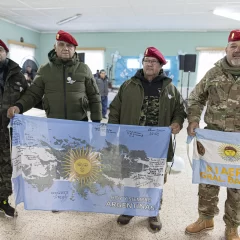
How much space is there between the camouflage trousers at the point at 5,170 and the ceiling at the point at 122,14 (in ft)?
12.0

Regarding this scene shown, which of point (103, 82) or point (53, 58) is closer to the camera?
point (53, 58)

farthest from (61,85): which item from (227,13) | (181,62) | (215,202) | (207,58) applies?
(207,58)

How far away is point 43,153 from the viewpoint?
1682 millimetres

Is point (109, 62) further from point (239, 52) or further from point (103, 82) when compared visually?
point (239, 52)

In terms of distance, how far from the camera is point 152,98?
5.46 feet

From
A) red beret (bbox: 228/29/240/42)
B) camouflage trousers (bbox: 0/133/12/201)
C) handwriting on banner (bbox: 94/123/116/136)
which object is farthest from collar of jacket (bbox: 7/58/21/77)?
red beret (bbox: 228/29/240/42)

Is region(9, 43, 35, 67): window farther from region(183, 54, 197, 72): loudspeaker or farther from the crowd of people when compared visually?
the crowd of people

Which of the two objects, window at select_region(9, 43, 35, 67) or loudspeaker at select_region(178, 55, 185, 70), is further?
loudspeaker at select_region(178, 55, 185, 70)

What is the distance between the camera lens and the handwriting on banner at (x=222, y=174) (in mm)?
1567

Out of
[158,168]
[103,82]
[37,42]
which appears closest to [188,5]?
[103,82]

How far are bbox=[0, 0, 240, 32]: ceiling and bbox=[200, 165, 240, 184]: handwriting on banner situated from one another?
3794 millimetres

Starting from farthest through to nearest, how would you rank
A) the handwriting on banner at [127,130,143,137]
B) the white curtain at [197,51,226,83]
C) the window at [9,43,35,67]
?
the white curtain at [197,51,226,83], the window at [9,43,35,67], the handwriting on banner at [127,130,143,137]

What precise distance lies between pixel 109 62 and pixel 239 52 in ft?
22.4

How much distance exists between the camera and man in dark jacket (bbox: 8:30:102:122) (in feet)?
5.91
